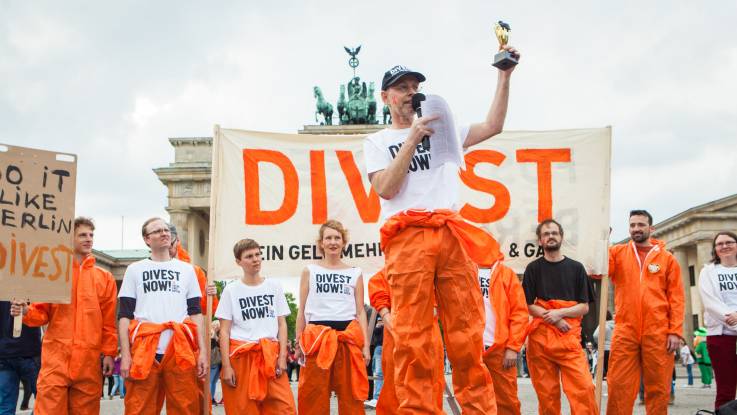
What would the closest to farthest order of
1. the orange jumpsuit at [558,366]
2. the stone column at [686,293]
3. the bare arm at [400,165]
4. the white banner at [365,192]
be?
1. the bare arm at [400,165]
2. the orange jumpsuit at [558,366]
3. the white banner at [365,192]
4. the stone column at [686,293]

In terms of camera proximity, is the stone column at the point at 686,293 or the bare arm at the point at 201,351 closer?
the bare arm at the point at 201,351

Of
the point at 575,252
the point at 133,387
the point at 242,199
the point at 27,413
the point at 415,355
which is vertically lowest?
the point at 27,413

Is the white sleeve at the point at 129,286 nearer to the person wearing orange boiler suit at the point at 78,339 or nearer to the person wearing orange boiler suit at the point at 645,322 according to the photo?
the person wearing orange boiler suit at the point at 78,339

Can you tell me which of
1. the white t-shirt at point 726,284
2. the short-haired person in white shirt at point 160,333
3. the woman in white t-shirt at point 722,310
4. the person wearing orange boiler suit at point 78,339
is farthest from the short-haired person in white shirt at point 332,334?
the white t-shirt at point 726,284

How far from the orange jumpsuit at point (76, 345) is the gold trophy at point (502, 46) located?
4.10 metres

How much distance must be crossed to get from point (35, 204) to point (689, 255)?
180 ft

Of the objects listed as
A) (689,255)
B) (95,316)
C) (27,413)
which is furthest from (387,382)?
(689,255)

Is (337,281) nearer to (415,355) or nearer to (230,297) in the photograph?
(230,297)

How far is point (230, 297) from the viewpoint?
7035mm

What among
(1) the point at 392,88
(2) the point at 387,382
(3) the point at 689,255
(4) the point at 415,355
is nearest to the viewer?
(4) the point at 415,355

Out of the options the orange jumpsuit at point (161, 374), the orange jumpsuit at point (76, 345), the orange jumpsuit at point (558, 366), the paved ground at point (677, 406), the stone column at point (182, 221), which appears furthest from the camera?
the stone column at point (182, 221)

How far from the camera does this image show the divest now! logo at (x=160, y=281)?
6605mm

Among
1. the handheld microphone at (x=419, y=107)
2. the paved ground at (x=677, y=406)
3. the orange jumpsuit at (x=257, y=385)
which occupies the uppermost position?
the handheld microphone at (x=419, y=107)

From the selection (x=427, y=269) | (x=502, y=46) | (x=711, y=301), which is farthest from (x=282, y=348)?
(x=711, y=301)
